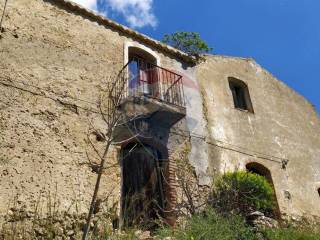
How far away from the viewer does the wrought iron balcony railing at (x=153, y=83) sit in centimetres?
1030

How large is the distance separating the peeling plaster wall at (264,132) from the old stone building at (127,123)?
0.13ft

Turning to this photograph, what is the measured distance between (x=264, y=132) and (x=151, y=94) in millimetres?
4196

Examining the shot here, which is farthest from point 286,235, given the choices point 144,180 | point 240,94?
point 240,94

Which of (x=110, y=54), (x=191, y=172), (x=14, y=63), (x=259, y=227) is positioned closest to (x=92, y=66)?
(x=110, y=54)

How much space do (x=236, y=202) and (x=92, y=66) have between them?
15.2 ft

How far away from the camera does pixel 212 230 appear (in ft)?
22.5

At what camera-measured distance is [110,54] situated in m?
10.6

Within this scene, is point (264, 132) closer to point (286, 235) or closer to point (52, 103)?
point (286, 235)

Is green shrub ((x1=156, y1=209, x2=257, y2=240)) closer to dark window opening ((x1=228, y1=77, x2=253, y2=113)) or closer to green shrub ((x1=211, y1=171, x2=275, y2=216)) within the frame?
green shrub ((x1=211, y1=171, x2=275, y2=216))

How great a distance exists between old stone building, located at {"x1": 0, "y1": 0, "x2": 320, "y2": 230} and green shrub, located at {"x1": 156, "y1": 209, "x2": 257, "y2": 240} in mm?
1071

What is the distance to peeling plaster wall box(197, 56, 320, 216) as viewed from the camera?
1149 centimetres

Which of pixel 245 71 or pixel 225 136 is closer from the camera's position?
pixel 225 136

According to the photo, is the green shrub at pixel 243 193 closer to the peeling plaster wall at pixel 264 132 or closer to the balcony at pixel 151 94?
the peeling plaster wall at pixel 264 132

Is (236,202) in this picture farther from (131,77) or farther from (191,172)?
(131,77)
